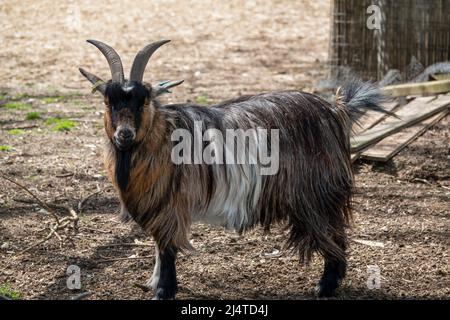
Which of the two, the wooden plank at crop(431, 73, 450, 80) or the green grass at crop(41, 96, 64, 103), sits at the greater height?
the wooden plank at crop(431, 73, 450, 80)

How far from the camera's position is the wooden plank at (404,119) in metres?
7.90

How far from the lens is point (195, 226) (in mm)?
6719

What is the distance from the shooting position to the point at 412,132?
8305 mm

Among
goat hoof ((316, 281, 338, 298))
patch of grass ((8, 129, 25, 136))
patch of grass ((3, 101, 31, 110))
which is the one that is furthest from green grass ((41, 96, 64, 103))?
goat hoof ((316, 281, 338, 298))

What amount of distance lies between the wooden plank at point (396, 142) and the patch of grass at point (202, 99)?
264 centimetres

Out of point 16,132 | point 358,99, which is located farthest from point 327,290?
point 16,132

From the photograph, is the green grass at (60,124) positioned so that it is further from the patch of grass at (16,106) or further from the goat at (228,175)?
the goat at (228,175)

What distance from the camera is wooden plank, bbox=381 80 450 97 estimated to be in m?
9.34

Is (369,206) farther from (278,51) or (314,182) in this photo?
(278,51)

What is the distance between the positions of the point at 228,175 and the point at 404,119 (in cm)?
369

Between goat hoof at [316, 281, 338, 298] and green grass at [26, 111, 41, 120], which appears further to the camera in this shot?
green grass at [26, 111, 41, 120]

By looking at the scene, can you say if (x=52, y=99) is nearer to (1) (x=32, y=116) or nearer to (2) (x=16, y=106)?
(2) (x=16, y=106)

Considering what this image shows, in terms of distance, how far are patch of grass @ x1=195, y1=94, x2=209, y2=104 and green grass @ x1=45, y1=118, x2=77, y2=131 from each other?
5.27 feet

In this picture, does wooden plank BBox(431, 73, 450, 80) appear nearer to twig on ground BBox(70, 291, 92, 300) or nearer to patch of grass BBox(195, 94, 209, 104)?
patch of grass BBox(195, 94, 209, 104)
